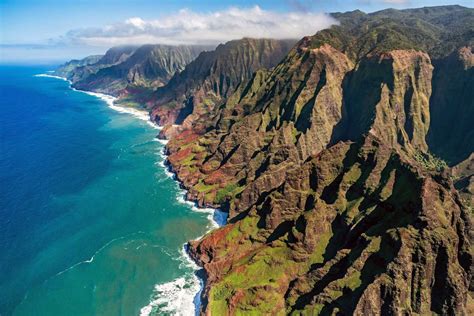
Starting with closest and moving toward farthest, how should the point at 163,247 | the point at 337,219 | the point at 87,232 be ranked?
the point at 337,219
the point at 163,247
the point at 87,232

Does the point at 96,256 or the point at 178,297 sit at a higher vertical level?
the point at 178,297

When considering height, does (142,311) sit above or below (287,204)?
below

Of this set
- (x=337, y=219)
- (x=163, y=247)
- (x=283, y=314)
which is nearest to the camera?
(x=283, y=314)

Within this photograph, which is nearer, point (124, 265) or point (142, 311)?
point (142, 311)

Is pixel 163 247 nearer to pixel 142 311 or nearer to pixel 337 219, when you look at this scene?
pixel 142 311

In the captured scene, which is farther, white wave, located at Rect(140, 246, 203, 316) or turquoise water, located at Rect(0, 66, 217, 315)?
turquoise water, located at Rect(0, 66, 217, 315)

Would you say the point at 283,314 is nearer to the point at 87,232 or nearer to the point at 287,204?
the point at 287,204

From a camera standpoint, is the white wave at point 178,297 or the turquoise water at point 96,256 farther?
the turquoise water at point 96,256

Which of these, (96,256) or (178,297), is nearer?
(178,297)

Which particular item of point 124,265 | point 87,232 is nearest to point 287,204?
point 124,265
